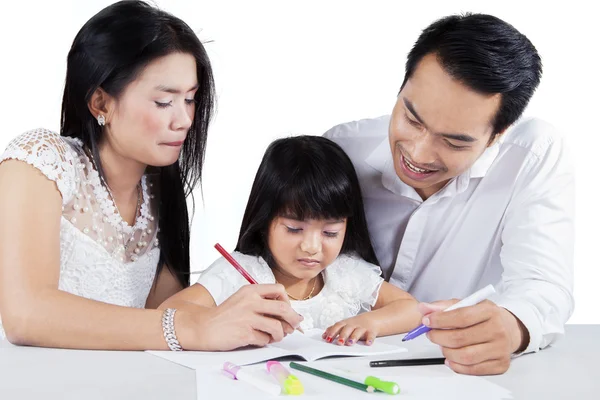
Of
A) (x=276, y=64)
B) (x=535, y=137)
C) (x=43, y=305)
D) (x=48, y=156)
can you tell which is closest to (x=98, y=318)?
(x=43, y=305)

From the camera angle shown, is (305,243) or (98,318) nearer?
(98,318)

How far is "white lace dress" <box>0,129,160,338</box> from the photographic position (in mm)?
1688

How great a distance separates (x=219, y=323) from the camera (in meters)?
1.49

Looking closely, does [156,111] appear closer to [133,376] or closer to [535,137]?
[133,376]

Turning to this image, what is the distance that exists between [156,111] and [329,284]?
58 cm

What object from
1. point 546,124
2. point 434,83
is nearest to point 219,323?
point 434,83

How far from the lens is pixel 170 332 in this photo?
1.49 m

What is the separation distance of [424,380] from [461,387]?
0.20ft

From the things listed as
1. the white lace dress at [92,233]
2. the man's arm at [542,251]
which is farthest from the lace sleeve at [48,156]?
the man's arm at [542,251]

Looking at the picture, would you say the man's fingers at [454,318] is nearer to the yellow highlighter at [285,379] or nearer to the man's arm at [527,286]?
the man's arm at [527,286]

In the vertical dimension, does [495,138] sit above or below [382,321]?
above

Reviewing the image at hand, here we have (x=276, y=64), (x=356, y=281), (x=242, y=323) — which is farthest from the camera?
(x=276, y=64)

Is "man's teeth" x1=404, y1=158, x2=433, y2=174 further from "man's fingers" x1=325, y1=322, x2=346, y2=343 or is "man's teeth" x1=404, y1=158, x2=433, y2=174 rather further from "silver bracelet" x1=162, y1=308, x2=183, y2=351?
"silver bracelet" x1=162, y1=308, x2=183, y2=351

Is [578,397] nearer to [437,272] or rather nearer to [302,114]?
[437,272]
